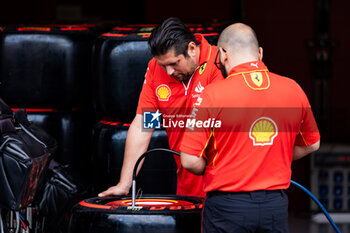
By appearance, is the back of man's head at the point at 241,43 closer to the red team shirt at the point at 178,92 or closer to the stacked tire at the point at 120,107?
the red team shirt at the point at 178,92

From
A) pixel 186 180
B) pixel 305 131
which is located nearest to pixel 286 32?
pixel 186 180

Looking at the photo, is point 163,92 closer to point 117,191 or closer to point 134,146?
point 134,146

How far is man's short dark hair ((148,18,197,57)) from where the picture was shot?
9.63ft

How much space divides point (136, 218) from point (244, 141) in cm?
58

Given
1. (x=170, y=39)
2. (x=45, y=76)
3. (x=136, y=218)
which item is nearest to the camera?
(x=136, y=218)

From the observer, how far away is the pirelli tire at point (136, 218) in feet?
8.85

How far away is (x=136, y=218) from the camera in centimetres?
270

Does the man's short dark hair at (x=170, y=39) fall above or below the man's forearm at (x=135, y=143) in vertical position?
above

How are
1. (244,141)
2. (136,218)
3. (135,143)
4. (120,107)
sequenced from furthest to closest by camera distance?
(120,107) → (135,143) → (136,218) → (244,141)

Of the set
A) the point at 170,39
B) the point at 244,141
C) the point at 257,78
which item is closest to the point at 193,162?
the point at 244,141

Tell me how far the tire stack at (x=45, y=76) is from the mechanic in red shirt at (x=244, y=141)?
5.81ft

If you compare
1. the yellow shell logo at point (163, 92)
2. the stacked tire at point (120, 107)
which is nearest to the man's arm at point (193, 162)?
the yellow shell logo at point (163, 92)

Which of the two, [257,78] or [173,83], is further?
[173,83]

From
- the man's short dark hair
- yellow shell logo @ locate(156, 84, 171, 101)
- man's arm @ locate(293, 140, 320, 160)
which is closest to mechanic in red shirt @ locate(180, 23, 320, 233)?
man's arm @ locate(293, 140, 320, 160)
